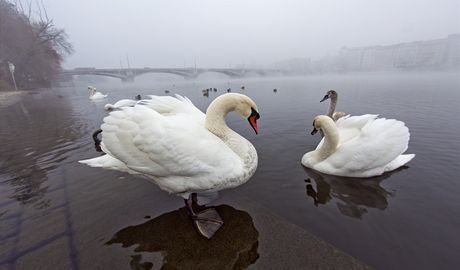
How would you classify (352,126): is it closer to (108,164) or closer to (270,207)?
(270,207)

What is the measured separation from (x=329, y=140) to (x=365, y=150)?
74 centimetres

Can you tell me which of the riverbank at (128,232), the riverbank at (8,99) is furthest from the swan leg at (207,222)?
the riverbank at (8,99)

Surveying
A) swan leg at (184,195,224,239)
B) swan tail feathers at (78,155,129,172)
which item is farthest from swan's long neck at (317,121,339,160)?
swan tail feathers at (78,155,129,172)

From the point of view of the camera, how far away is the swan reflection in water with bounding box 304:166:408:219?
12.1 ft

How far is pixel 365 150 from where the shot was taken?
4.11m

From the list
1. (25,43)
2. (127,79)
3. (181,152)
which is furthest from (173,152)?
(127,79)

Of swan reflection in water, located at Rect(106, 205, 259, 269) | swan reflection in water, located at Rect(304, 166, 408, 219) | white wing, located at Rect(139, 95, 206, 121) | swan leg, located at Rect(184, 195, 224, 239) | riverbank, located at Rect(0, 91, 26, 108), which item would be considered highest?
white wing, located at Rect(139, 95, 206, 121)

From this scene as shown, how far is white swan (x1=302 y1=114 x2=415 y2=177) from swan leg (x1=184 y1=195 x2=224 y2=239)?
2779mm

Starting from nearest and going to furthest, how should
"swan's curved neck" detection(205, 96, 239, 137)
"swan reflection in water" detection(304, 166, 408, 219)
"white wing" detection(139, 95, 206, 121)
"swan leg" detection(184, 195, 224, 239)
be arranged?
"swan leg" detection(184, 195, 224, 239), "swan's curved neck" detection(205, 96, 239, 137), "swan reflection in water" detection(304, 166, 408, 219), "white wing" detection(139, 95, 206, 121)

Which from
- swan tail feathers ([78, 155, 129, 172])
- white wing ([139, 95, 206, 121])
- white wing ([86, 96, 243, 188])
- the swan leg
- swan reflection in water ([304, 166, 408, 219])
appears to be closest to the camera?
white wing ([86, 96, 243, 188])

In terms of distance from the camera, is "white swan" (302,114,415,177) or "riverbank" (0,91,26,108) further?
"riverbank" (0,91,26,108)

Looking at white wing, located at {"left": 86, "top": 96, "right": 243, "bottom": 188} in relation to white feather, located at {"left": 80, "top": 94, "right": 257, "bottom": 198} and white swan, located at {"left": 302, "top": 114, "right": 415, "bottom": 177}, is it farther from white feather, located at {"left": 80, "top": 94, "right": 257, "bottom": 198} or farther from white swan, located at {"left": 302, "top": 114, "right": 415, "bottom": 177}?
white swan, located at {"left": 302, "top": 114, "right": 415, "bottom": 177}

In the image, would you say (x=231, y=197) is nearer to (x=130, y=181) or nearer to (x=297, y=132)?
(x=130, y=181)

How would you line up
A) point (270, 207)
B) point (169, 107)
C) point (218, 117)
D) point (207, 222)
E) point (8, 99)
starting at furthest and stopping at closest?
point (8, 99) → point (169, 107) → point (270, 207) → point (218, 117) → point (207, 222)
